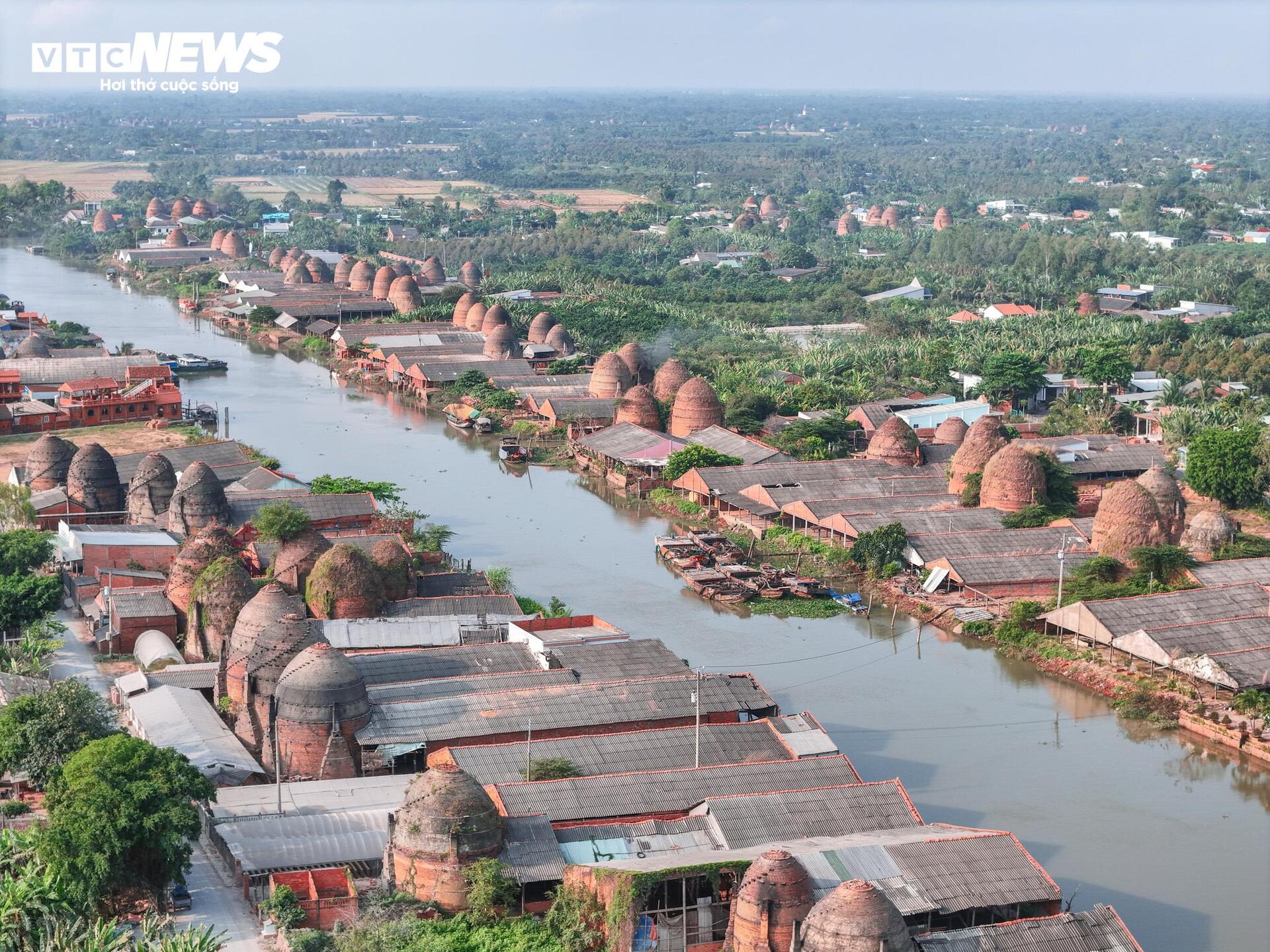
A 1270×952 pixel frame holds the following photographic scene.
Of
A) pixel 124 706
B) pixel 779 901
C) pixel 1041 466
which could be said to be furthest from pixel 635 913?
pixel 1041 466

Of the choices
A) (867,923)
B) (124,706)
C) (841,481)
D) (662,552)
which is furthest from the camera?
(841,481)

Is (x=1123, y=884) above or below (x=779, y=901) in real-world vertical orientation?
below

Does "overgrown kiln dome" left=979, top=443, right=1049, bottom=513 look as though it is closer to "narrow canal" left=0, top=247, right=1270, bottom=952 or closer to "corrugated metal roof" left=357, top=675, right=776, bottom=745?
"narrow canal" left=0, top=247, right=1270, bottom=952

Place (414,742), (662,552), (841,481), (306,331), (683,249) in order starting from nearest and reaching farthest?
(414,742) < (662,552) < (841,481) < (306,331) < (683,249)

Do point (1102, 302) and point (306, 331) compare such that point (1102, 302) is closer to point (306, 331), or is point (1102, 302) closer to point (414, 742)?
point (306, 331)

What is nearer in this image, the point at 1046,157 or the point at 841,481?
the point at 841,481

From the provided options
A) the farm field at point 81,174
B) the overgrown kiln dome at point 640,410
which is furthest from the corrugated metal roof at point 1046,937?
the farm field at point 81,174
